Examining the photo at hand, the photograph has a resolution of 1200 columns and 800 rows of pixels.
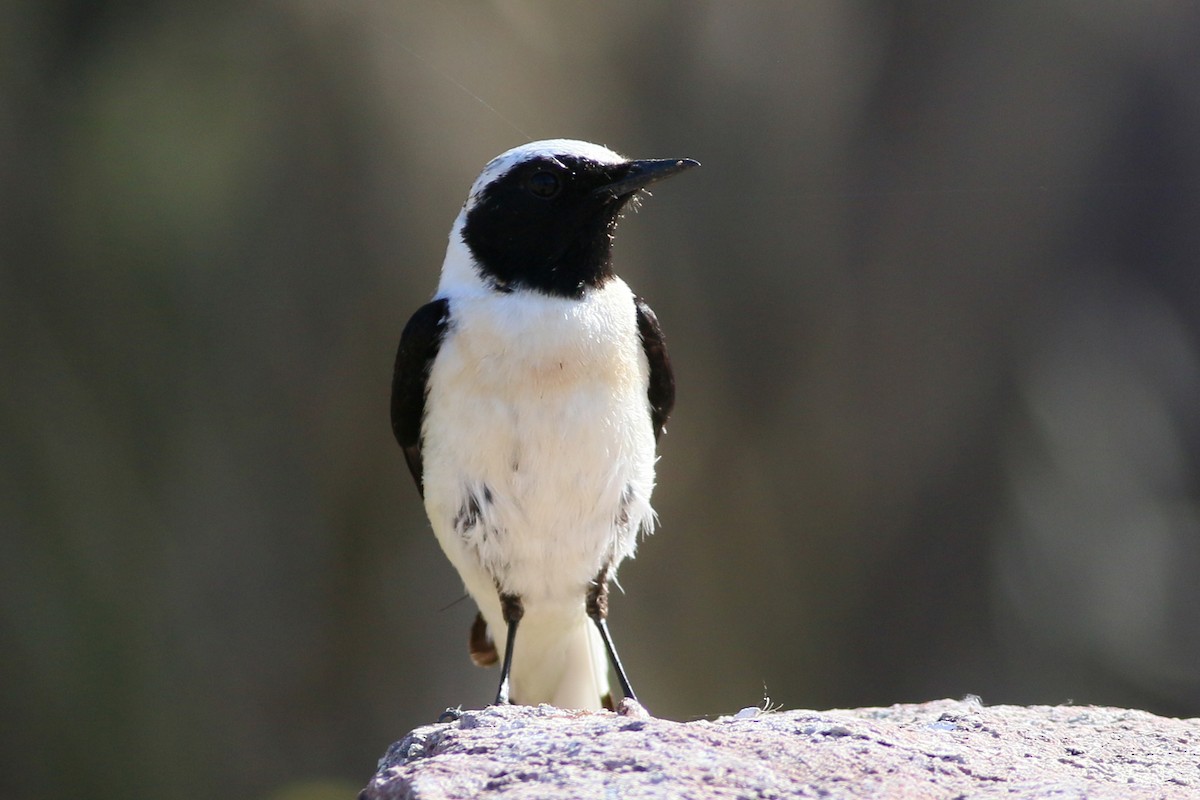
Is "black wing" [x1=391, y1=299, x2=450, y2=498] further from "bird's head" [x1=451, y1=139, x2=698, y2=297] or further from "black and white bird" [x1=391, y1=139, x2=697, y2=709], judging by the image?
"bird's head" [x1=451, y1=139, x2=698, y2=297]

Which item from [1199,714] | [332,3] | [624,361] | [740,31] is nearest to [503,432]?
[624,361]

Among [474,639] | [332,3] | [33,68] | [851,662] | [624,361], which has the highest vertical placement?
[332,3]

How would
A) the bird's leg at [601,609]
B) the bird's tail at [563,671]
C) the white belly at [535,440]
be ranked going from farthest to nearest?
the bird's tail at [563,671] → the bird's leg at [601,609] → the white belly at [535,440]

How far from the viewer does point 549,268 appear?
4.31m

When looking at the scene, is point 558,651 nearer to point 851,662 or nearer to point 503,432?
point 503,432

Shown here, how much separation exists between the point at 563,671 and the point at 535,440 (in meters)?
1.21

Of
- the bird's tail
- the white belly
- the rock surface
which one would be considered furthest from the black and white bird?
the rock surface

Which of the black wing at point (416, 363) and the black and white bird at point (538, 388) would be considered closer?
the black and white bird at point (538, 388)

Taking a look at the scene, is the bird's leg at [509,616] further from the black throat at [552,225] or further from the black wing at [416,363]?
the black throat at [552,225]

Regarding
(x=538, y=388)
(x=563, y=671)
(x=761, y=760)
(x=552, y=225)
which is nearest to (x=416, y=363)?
(x=538, y=388)

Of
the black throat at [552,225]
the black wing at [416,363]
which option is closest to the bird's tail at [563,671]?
the black wing at [416,363]

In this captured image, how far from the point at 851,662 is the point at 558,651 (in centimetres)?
415

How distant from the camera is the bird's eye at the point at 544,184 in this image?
4.33 metres

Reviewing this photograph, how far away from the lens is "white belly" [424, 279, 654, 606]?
412cm
